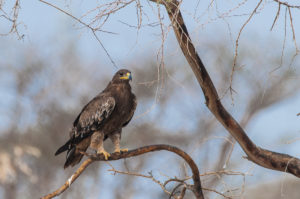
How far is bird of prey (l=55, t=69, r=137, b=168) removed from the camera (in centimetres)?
498

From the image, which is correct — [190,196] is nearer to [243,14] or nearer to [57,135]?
[57,135]

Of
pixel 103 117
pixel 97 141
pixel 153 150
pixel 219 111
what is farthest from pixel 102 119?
pixel 219 111

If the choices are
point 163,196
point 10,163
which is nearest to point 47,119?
point 10,163

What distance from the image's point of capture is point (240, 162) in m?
13.6

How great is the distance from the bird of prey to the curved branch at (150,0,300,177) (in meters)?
1.45

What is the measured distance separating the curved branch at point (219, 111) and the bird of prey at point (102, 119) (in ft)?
4.75

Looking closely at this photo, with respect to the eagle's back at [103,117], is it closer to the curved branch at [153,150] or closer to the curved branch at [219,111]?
the curved branch at [153,150]

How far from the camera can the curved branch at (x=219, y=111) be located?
11.8ft

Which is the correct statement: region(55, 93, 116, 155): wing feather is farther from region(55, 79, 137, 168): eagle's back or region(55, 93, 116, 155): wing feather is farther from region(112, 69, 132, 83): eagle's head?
region(112, 69, 132, 83): eagle's head

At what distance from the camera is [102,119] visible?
4.99m

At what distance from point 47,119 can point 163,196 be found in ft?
15.1

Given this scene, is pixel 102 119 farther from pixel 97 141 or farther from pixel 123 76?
pixel 123 76

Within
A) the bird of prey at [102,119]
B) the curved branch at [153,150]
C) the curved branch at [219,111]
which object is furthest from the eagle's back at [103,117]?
the curved branch at [219,111]

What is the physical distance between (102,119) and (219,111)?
1.55m
